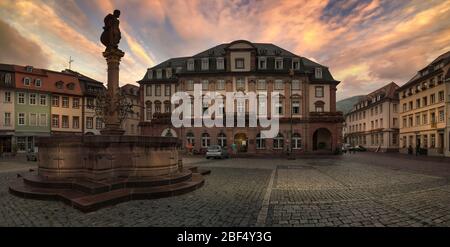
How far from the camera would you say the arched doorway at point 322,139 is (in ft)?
129

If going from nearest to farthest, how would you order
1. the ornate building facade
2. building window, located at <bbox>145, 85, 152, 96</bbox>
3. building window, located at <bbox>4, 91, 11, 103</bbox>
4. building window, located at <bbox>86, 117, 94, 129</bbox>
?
building window, located at <bbox>4, 91, 11, 103</bbox> → building window, located at <bbox>145, 85, 152, 96</bbox> → building window, located at <bbox>86, 117, 94, 129</bbox> → the ornate building facade

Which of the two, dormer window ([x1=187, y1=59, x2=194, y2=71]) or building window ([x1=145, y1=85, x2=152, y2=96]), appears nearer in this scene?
dormer window ([x1=187, y1=59, x2=194, y2=71])

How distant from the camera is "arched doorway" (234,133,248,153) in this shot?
123ft

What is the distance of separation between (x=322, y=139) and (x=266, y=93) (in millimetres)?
12682

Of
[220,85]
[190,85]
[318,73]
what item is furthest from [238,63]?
[318,73]

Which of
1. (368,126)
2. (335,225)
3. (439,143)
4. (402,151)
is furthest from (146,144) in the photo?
(368,126)

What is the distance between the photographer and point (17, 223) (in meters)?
4.95

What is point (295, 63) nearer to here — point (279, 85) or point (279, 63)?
point (279, 63)

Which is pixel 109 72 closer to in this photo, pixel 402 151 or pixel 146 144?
pixel 146 144

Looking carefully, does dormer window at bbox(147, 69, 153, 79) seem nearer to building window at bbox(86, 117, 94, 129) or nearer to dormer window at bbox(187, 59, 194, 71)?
dormer window at bbox(187, 59, 194, 71)

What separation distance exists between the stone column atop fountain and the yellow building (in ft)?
134

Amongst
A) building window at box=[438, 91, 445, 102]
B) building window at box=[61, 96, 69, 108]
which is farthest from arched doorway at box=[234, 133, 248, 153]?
building window at box=[61, 96, 69, 108]

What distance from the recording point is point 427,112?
3772 centimetres

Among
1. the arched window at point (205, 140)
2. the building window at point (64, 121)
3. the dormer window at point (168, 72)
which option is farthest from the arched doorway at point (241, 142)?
the building window at point (64, 121)
